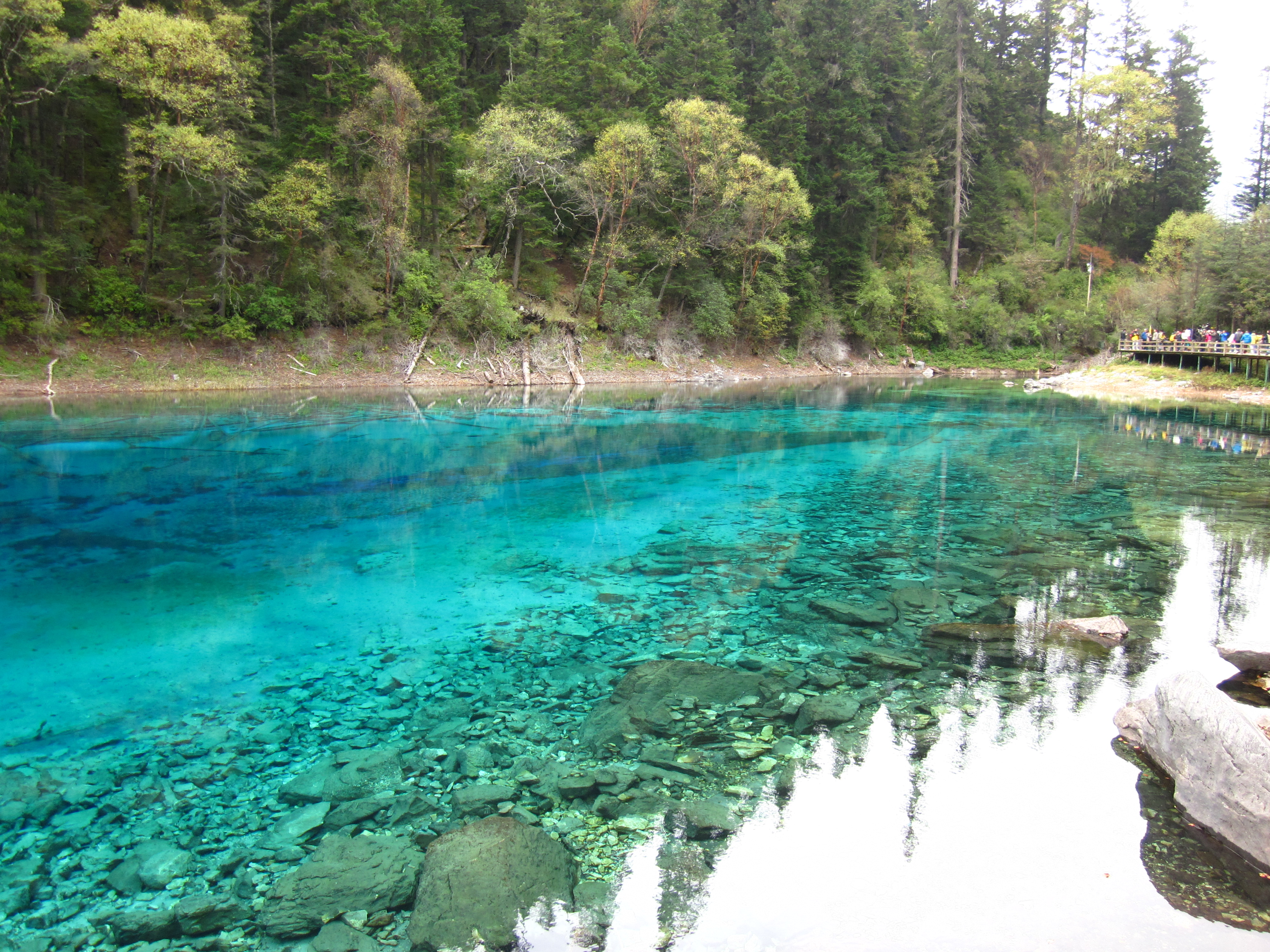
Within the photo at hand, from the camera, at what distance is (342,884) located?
13.3ft

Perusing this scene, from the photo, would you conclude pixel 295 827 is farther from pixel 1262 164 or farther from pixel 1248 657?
pixel 1262 164

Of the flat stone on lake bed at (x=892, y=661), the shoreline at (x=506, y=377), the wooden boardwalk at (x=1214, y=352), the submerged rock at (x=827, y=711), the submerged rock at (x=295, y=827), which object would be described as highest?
the wooden boardwalk at (x=1214, y=352)

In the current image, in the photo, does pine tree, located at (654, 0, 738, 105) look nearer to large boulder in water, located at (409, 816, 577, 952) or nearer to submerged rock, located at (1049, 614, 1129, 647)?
submerged rock, located at (1049, 614, 1129, 647)

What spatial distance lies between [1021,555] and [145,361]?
3108 cm

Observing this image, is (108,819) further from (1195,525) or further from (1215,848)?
(1195,525)

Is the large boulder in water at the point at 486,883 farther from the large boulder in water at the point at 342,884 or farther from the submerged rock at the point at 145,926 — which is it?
the submerged rock at the point at 145,926

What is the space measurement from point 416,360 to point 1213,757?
113ft

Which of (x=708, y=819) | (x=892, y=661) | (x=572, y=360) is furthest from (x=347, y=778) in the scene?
(x=572, y=360)

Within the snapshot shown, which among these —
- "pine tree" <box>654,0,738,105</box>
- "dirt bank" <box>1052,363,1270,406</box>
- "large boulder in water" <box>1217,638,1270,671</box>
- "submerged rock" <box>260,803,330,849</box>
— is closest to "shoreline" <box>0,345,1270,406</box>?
"dirt bank" <box>1052,363,1270,406</box>

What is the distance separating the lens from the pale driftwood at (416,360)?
3438 centimetres

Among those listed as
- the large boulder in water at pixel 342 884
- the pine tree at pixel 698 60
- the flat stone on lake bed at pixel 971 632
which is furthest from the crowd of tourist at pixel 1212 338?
the large boulder in water at pixel 342 884

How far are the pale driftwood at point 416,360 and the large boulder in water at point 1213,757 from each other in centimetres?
3296

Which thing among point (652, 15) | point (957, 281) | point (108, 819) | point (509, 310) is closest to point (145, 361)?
point (509, 310)

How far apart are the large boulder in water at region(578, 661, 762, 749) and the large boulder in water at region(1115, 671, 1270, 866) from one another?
3.01 metres
